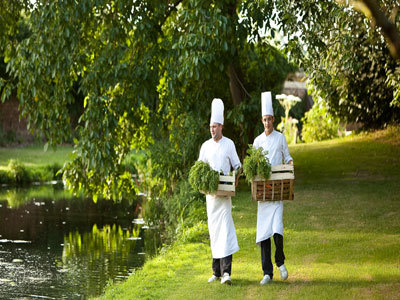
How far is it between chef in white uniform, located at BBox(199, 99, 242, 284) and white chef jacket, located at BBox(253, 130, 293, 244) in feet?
1.18

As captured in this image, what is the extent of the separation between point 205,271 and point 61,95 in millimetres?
6034

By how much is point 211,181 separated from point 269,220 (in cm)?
92

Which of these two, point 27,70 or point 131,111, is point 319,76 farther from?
point 27,70

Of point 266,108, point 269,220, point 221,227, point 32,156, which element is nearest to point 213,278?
point 221,227

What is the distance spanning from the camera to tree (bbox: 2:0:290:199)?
13062 mm

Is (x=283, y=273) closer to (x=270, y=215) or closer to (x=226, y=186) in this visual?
A: (x=270, y=215)

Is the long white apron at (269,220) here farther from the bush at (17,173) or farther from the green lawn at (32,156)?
the green lawn at (32,156)

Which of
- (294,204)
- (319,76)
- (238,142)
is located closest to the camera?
(319,76)

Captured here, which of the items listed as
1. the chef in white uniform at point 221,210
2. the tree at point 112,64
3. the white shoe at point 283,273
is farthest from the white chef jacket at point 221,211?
the tree at point 112,64

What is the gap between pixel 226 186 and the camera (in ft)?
26.8

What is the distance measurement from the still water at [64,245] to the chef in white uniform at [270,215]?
3833 millimetres

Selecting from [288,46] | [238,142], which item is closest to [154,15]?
[288,46]

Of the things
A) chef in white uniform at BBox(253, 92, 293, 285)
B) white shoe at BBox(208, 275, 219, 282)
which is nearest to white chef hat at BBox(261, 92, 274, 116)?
chef in white uniform at BBox(253, 92, 293, 285)

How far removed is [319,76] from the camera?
46.6 ft
